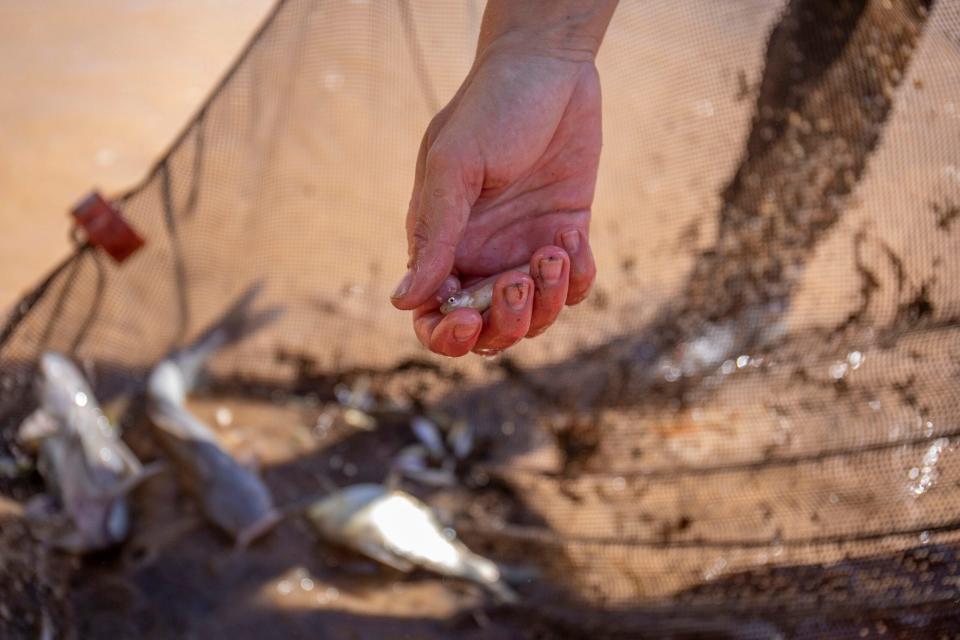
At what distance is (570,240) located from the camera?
207cm

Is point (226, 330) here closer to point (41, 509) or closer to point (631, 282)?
point (41, 509)

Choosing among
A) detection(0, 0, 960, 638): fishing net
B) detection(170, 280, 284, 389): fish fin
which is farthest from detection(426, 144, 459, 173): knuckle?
detection(170, 280, 284, 389): fish fin

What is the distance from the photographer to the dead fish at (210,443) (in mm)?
3303

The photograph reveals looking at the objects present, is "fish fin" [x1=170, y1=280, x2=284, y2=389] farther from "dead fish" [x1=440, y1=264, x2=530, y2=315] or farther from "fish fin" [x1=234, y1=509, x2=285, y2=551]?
"dead fish" [x1=440, y1=264, x2=530, y2=315]

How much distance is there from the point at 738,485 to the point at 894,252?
3.42 feet

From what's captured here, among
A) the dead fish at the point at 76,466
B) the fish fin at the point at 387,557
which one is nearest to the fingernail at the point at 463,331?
the fish fin at the point at 387,557

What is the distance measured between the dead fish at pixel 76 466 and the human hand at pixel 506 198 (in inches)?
76.0

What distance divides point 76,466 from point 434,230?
2257 millimetres

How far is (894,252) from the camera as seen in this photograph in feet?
10.4

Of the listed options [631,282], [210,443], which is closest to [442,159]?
[631,282]

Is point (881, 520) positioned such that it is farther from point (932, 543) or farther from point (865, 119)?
point (865, 119)

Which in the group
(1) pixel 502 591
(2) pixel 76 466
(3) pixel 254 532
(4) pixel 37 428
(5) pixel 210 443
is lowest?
(1) pixel 502 591

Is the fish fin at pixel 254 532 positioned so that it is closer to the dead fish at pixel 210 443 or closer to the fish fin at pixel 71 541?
the dead fish at pixel 210 443

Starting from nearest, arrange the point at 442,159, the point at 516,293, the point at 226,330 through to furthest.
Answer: the point at 516,293
the point at 442,159
the point at 226,330
